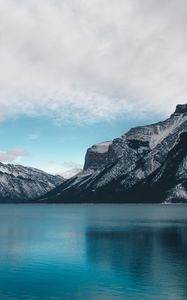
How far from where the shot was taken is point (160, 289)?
76250 millimetres

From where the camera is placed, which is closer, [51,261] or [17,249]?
[51,261]

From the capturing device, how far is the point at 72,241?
477ft

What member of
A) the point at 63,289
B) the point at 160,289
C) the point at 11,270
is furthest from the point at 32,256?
the point at 160,289

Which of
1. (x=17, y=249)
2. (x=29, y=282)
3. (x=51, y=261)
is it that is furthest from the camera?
(x=17, y=249)

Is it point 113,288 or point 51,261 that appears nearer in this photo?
point 113,288

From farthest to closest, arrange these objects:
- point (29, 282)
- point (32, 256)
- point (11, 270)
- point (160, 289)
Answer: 1. point (32, 256)
2. point (11, 270)
3. point (29, 282)
4. point (160, 289)

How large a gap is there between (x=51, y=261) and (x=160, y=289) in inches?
1380

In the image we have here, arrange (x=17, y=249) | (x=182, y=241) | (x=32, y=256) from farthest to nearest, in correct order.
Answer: (x=182, y=241) → (x=17, y=249) → (x=32, y=256)

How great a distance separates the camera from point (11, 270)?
3701 inches

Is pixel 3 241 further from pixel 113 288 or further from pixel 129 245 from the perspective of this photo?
pixel 113 288

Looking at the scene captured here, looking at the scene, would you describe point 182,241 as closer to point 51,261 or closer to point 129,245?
point 129,245

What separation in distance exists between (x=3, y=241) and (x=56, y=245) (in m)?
20.8

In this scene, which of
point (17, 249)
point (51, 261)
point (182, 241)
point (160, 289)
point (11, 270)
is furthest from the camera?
point (182, 241)

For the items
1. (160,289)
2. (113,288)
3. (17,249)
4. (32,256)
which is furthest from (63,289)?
(17,249)
